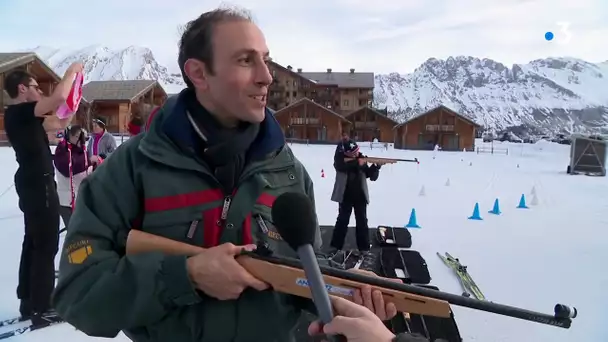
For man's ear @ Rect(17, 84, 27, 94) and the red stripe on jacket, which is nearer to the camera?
the red stripe on jacket

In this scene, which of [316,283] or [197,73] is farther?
[197,73]

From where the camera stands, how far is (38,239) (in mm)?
3879

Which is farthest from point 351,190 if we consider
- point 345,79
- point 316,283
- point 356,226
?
point 345,79

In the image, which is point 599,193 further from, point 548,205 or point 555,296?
point 555,296

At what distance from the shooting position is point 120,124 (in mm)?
42844

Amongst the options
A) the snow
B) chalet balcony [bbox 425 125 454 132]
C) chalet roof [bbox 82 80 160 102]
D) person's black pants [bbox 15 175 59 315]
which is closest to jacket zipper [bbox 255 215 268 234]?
the snow

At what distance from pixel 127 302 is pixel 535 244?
764 centimetres

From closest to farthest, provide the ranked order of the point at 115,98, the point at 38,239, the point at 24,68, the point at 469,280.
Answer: the point at 38,239 < the point at 469,280 < the point at 24,68 < the point at 115,98

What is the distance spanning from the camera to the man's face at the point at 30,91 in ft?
12.5

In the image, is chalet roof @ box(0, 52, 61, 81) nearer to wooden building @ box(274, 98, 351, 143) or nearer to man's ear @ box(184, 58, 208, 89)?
wooden building @ box(274, 98, 351, 143)

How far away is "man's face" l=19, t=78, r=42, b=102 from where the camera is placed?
3.81 meters

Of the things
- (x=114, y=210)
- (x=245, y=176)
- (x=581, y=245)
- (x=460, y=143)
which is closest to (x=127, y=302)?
(x=114, y=210)

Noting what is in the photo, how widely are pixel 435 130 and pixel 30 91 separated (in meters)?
51.8

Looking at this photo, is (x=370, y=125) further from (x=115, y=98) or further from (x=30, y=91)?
(x=30, y=91)
